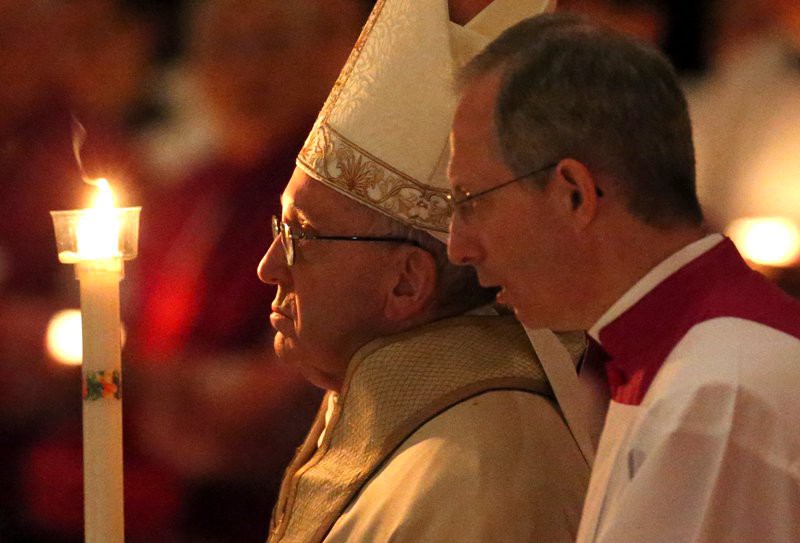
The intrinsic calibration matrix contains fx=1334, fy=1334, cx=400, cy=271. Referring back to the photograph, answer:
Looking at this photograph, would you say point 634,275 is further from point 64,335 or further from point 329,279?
point 64,335

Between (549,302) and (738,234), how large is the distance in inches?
47.9

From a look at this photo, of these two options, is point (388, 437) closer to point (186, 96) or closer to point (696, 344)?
point (696, 344)

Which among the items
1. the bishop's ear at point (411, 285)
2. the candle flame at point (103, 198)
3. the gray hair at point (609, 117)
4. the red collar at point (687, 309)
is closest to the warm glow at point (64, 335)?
the candle flame at point (103, 198)

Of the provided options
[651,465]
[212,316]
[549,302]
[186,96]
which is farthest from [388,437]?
[186,96]

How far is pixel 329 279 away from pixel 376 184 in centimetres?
19

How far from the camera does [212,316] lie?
10.9 ft

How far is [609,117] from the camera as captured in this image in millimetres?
1677

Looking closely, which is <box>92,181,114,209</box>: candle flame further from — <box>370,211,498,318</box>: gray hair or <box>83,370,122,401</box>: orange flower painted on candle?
<box>370,211,498,318</box>: gray hair

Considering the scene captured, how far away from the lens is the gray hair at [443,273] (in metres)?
2.43

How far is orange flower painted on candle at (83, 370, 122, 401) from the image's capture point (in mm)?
2205

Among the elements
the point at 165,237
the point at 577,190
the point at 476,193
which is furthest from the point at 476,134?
the point at 165,237

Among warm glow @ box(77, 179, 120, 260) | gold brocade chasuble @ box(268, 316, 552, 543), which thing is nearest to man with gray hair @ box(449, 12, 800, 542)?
gold brocade chasuble @ box(268, 316, 552, 543)

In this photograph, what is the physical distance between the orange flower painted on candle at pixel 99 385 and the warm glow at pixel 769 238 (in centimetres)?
137

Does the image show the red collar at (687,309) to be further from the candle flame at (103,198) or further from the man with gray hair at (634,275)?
the candle flame at (103,198)
